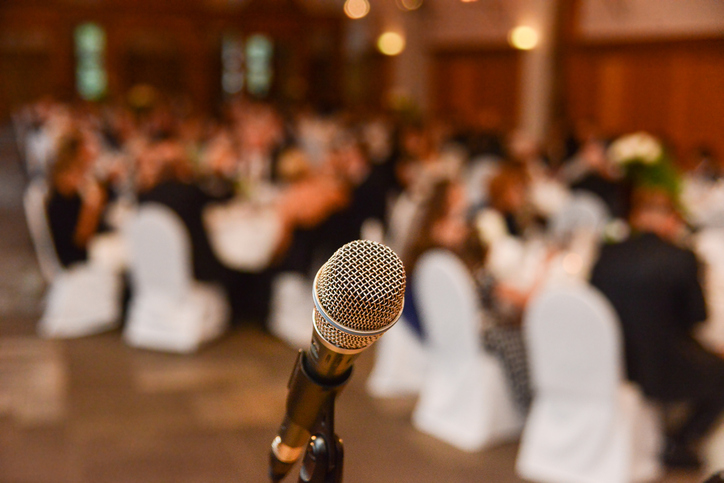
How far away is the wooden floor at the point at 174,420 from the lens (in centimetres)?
364

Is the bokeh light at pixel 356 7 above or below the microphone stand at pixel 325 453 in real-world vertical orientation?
below

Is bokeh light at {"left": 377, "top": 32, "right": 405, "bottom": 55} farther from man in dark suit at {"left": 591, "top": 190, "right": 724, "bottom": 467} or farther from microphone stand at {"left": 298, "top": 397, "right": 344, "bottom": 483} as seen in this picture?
microphone stand at {"left": 298, "top": 397, "right": 344, "bottom": 483}

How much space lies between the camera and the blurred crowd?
355cm

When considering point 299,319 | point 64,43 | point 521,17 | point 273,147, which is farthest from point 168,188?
point 64,43

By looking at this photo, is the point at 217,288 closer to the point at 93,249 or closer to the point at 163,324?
the point at 163,324

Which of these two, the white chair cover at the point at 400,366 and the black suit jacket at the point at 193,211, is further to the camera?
the black suit jacket at the point at 193,211

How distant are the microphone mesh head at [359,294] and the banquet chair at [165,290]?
168 inches

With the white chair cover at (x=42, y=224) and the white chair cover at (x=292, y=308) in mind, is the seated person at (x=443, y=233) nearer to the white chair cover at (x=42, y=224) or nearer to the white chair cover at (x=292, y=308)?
the white chair cover at (x=292, y=308)

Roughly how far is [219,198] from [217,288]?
1.19 meters

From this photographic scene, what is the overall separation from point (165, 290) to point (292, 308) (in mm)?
970

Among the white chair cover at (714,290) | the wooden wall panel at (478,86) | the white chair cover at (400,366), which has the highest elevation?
the white chair cover at (714,290)

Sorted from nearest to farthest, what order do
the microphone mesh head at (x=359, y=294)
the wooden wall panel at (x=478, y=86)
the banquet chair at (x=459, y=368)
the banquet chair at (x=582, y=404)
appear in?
the microphone mesh head at (x=359, y=294)
the banquet chair at (x=582, y=404)
the banquet chair at (x=459, y=368)
the wooden wall panel at (x=478, y=86)

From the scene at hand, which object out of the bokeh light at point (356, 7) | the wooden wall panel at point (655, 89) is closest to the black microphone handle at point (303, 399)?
the wooden wall panel at point (655, 89)

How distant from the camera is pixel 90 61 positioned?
1742 cm
